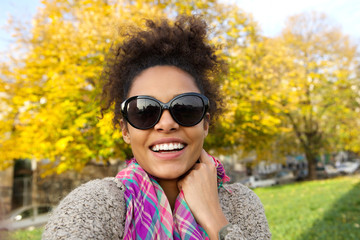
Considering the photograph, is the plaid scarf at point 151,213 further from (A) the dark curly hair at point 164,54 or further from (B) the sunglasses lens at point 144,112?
(A) the dark curly hair at point 164,54

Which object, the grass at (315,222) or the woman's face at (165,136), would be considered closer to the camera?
the woman's face at (165,136)

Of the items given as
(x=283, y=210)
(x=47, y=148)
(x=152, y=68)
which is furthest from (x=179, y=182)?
(x=283, y=210)

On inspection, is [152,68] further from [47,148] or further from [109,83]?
[47,148]

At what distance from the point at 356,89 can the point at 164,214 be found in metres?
21.2

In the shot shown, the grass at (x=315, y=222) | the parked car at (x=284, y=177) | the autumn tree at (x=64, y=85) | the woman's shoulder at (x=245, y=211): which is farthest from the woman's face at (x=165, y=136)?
the parked car at (x=284, y=177)

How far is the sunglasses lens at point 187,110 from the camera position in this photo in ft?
4.91

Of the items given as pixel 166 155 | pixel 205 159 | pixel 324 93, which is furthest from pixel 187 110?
pixel 324 93

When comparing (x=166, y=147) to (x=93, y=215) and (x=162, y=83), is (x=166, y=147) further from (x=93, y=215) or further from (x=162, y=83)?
(x=93, y=215)

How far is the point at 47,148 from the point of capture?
699cm

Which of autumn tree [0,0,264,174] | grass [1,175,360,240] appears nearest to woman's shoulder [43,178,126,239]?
grass [1,175,360,240]

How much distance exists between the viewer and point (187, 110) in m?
1.51

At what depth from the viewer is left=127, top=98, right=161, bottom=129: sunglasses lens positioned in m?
1.49

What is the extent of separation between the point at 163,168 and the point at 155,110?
0.30m

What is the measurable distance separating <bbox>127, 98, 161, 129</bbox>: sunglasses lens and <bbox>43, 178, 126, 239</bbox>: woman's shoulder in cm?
35
